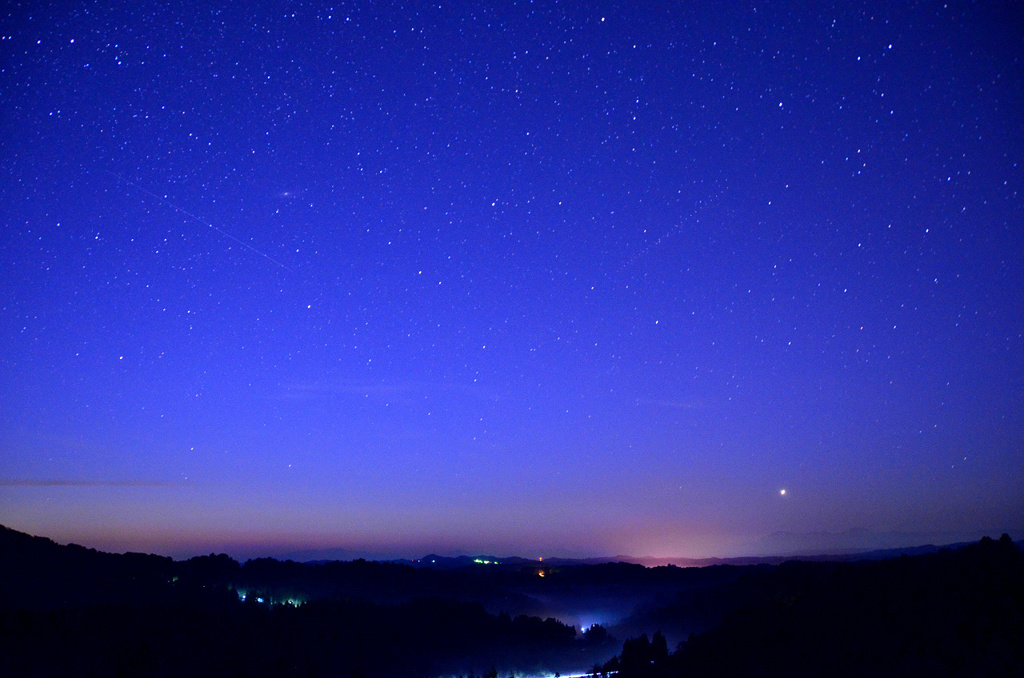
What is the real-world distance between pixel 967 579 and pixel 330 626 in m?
43.9

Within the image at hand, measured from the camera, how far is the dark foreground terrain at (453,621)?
2366 cm

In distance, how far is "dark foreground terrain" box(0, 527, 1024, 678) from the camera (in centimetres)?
2366

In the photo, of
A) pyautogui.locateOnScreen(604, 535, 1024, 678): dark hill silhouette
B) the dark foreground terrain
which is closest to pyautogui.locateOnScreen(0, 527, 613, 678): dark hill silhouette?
the dark foreground terrain

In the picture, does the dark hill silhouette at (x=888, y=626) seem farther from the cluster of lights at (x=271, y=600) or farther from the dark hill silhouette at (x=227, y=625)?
the cluster of lights at (x=271, y=600)

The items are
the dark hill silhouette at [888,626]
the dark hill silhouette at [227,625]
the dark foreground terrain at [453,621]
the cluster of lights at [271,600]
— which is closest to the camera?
the dark hill silhouette at [888,626]

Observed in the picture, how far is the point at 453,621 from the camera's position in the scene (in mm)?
62750

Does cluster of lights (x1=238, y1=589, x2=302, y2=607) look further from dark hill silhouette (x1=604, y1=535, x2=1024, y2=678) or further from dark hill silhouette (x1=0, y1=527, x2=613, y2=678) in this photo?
dark hill silhouette (x1=604, y1=535, x2=1024, y2=678)

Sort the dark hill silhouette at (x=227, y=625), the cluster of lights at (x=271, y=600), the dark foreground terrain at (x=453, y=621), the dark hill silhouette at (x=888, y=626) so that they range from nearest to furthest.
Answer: the dark hill silhouette at (x=888, y=626) → the dark foreground terrain at (x=453, y=621) → the dark hill silhouette at (x=227, y=625) → the cluster of lights at (x=271, y=600)

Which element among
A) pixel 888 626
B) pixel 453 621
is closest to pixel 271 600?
pixel 453 621

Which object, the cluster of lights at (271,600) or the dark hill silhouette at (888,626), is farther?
the cluster of lights at (271,600)

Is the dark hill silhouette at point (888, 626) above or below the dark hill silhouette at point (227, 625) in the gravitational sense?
above

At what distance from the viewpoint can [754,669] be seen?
2647cm

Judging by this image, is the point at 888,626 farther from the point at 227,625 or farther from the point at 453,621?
the point at 453,621

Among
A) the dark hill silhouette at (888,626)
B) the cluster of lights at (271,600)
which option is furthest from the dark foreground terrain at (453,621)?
the cluster of lights at (271,600)
